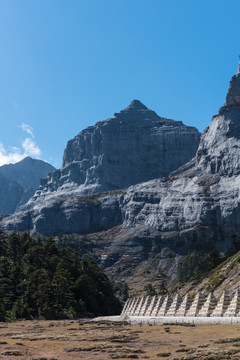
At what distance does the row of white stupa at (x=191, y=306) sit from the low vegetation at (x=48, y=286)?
1866 centimetres

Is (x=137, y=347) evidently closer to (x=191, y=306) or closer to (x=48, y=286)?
(x=191, y=306)

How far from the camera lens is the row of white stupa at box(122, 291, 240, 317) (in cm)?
3932

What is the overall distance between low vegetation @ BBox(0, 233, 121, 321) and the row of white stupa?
18.7 meters

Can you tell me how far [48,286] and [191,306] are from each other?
41.2 metres

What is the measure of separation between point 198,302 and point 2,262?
205ft

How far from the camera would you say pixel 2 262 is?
96438 mm

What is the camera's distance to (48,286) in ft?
267

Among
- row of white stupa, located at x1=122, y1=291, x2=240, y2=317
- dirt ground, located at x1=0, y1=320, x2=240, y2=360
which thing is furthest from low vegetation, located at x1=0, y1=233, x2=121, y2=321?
dirt ground, located at x1=0, y1=320, x2=240, y2=360

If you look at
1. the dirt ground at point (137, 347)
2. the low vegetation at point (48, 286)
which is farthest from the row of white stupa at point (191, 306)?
the low vegetation at point (48, 286)

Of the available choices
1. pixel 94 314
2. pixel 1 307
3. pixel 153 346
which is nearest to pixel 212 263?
pixel 94 314

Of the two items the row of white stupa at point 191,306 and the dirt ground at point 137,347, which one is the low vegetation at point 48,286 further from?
the dirt ground at point 137,347

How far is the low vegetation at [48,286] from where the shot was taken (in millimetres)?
76188

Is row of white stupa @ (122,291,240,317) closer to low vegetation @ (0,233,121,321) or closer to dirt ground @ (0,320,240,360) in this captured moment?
dirt ground @ (0,320,240,360)

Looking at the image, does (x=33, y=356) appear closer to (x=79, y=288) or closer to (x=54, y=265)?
(x=79, y=288)
